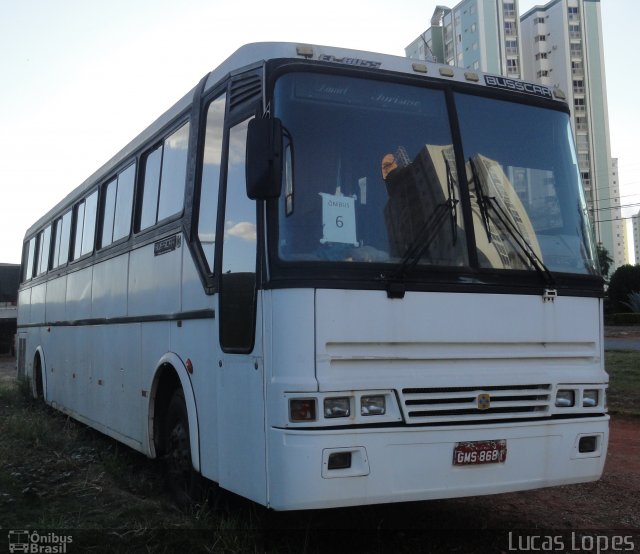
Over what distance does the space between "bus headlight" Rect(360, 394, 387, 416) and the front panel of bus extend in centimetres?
1

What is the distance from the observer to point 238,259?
5.20 m

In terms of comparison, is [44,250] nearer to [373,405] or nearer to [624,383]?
[373,405]

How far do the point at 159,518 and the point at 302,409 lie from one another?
1632 mm

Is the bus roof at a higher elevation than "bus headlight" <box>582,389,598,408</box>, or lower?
higher

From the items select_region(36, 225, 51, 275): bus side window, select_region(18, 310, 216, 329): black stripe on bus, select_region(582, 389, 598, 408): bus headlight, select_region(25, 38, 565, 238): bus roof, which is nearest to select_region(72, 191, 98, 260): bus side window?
select_region(18, 310, 216, 329): black stripe on bus

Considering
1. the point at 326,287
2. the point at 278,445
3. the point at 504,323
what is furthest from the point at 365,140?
the point at 278,445

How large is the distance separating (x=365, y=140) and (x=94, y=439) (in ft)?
22.4

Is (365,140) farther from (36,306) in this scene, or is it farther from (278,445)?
(36,306)

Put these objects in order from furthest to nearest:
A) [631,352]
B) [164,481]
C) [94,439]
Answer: [631,352] → [94,439] → [164,481]

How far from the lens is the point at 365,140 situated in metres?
5.09

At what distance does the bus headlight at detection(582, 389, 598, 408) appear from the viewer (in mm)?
5375

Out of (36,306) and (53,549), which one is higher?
(36,306)

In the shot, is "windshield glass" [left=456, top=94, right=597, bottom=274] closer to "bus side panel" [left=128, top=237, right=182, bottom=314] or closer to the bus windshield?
the bus windshield

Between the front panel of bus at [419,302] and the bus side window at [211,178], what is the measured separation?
978 mm
